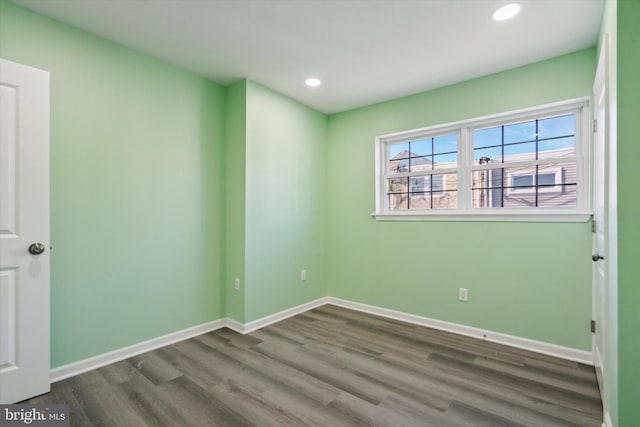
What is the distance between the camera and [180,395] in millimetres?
1955

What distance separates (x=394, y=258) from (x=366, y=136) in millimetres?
1506

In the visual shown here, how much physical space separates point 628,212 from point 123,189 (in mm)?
3158

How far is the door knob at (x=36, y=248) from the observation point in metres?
1.89

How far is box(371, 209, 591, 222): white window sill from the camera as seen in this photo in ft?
8.14

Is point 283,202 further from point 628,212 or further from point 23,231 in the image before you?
point 628,212

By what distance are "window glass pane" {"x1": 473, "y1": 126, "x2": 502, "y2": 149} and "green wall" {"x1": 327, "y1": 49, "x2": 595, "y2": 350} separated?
204 millimetres

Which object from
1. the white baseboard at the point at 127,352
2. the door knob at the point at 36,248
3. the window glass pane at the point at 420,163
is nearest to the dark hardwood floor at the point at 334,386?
the white baseboard at the point at 127,352

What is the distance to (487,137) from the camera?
302 cm

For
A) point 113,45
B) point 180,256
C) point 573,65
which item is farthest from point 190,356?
point 573,65

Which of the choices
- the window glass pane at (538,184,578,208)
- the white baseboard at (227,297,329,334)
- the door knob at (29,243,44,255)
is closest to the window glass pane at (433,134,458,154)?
the window glass pane at (538,184,578,208)

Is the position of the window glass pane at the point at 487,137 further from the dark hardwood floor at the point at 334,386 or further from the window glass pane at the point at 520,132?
the dark hardwood floor at the point at 334,386

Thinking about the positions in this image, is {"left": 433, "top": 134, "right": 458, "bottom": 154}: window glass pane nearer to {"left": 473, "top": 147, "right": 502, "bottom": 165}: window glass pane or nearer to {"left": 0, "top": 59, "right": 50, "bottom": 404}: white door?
{"left": 473, "top": 147, "right": 502, "bottom": 165}: window glass pane

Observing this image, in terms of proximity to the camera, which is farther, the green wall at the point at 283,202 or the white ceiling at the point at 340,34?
the green wall at the point at 283,202

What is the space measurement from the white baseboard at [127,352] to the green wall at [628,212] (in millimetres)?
2995
